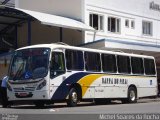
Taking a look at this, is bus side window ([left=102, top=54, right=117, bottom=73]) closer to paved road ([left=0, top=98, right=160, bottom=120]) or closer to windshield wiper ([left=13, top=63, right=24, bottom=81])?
paved road ([left=0, top=98, right=160, bottom=120])

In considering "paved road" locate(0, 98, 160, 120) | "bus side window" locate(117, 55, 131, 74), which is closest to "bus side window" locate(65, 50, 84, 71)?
"paved road" locate(0, 98, 160, 120)

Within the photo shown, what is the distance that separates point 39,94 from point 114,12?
17813 millimetres

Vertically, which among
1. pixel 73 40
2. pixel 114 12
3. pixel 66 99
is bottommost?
pixel 66 99

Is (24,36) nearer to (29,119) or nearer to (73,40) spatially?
(73,40)

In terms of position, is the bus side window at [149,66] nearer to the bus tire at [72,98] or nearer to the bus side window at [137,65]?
the bus side window at [137,65]

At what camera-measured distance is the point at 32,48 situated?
2075 centimetres

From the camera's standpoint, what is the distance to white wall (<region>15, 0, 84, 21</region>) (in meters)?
33.8

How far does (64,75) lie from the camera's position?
67.3 ft

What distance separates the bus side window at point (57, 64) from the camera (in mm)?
20047

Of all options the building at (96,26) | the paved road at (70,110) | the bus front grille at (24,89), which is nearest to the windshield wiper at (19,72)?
the bus front grille at (24,89)

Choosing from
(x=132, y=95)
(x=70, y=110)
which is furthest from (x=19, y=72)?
(x=132, y=95)

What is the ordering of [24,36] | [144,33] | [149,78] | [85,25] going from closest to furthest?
[149,78]
[85,25]
[24,36]
[144,33]

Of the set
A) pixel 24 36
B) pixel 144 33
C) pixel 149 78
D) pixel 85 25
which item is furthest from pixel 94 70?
pixel 144 33

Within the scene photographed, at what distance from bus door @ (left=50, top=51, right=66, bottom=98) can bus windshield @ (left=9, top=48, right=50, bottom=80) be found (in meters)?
0.31
